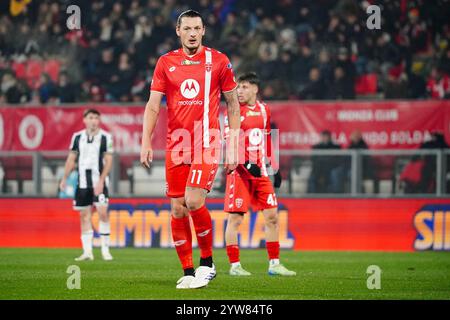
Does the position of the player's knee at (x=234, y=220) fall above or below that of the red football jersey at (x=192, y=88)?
below

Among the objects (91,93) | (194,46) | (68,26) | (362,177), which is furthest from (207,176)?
(68,26)

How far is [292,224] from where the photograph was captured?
59.0 ft

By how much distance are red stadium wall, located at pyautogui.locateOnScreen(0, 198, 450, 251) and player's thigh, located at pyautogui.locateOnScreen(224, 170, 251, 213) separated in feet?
17.5

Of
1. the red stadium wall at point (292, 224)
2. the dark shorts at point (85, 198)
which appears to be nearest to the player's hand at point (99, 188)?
the dark shorts at point (85, 198)

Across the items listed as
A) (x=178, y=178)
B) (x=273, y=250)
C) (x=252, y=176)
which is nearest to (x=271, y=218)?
(x=273, y=250)

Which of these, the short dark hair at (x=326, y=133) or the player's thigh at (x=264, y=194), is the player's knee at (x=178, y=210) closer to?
the player's thigh at (x=264, y=194)

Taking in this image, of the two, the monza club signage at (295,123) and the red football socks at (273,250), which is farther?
the monza club signage at (295,123)

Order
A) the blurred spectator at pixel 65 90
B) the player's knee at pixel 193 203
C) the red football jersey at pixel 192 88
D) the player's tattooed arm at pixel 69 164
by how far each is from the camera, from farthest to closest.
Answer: the blurred spectator at pixel 65 90 → the player's tattooed arm at pixel 69 164 → the red football jersey at pixel 192 88 → the player's knee at pixel 193 203

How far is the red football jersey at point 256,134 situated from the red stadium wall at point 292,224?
535cm

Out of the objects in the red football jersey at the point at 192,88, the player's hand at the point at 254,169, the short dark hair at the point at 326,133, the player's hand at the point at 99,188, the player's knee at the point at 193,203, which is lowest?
the player's hand at the point at 99,188

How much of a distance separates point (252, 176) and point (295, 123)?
6.12m

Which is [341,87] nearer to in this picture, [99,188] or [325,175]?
[325,175]

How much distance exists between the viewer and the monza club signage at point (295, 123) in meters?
18.1
